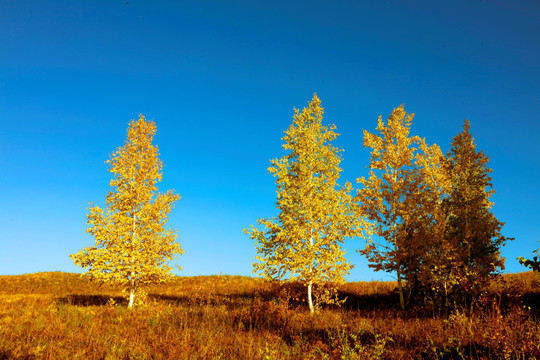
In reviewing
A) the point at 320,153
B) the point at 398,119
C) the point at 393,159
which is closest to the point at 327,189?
the point at 320,153

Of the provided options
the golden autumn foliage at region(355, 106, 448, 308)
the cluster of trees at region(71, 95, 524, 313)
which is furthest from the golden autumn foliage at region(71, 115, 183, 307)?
the golden autumn foliage at region(355, 106, 448, 308)

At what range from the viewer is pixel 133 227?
64.0ft

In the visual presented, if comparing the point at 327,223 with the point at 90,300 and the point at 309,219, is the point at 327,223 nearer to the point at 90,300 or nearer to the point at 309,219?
the point at 309,219

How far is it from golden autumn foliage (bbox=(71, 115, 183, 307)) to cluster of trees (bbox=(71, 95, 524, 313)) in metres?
0.05

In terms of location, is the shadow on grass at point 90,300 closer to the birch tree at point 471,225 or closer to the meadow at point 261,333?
the meadow at point 261,333

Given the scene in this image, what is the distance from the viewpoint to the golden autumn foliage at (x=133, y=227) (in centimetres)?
1834

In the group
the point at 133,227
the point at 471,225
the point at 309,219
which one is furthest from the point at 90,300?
the point at 471,225

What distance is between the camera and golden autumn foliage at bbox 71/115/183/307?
1834 centimetres

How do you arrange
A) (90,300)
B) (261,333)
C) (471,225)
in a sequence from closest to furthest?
1. (261,333)
2. (471,225)
3. (90,300)

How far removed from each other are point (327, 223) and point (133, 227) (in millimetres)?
10465

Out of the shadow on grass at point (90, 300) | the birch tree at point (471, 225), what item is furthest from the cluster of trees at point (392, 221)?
the shadow on grass at point (90, 300)

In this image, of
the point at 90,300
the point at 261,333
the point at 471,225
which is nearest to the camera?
the point at 261,333

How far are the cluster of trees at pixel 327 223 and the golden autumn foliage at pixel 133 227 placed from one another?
0.18 ft

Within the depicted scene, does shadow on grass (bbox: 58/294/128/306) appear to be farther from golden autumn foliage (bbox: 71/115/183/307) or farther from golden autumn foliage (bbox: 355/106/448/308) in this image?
golden autumn foliage (bbox: 355/106/448/308)
